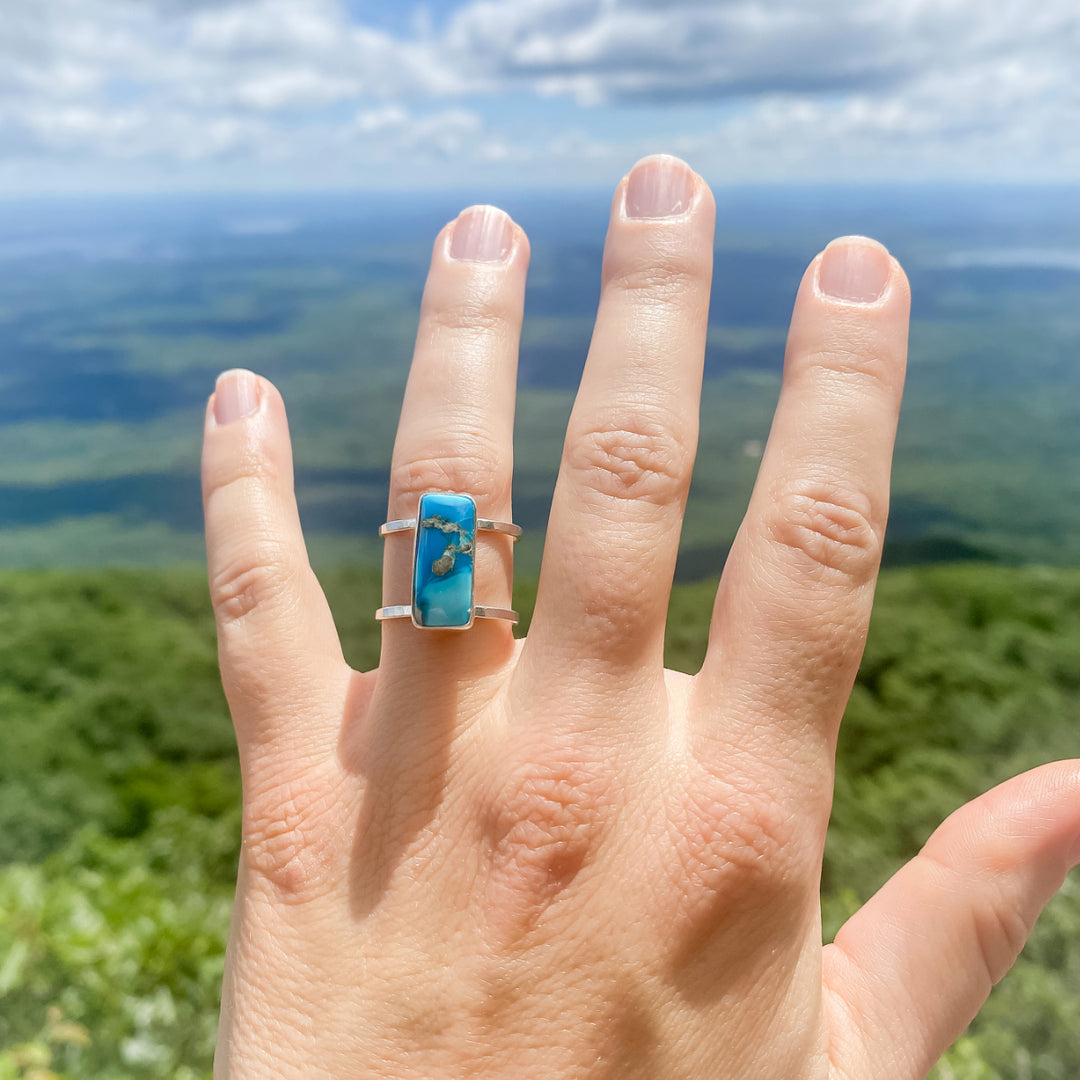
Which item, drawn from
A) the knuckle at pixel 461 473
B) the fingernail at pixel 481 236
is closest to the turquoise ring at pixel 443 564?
the knuckle at pixel 461 473

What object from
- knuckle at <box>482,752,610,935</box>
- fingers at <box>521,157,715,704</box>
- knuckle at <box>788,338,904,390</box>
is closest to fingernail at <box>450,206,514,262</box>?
fingers at <box>521,157,715,704</box>

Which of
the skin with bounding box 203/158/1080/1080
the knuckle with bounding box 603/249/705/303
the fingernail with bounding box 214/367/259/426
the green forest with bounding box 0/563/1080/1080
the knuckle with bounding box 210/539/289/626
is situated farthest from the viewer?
the green forest with bounding box 0/563/1080/1080

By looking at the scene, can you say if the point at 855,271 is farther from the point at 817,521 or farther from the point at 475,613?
the point at 475,613

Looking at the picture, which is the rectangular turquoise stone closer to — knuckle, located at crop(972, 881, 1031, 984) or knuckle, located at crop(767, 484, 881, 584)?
knuckle, located at crop(767, 484, 881, 584)

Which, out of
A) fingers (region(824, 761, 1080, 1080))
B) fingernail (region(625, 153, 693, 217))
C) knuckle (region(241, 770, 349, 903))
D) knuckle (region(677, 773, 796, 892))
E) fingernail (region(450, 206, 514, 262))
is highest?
fingernail (region(625, 153, 693, 217))

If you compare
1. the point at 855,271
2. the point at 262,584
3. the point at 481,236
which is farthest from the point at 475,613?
the point at 855,271
